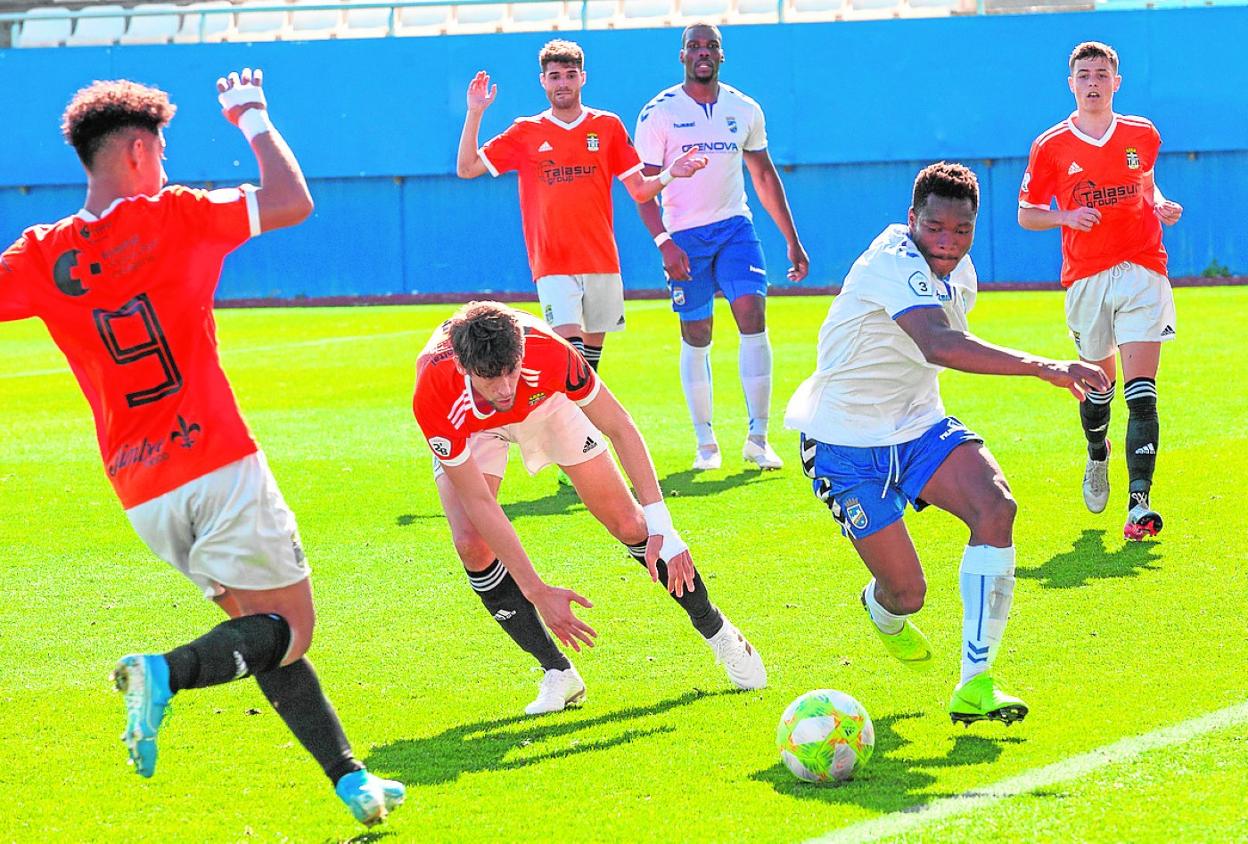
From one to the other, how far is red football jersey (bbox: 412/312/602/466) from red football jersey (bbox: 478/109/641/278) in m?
5.17

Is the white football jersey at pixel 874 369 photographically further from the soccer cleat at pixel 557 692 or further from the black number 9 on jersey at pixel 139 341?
the black number 9 on jersey at pixel 139 341

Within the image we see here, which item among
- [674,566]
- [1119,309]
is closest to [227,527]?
[674,566]

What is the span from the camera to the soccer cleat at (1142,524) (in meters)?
7.97

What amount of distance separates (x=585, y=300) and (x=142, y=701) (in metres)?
6.92

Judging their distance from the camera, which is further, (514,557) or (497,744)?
(497,744)

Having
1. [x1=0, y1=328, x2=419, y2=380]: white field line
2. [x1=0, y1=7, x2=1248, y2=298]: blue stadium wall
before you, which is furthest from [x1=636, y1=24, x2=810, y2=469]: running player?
[x1=0, y1=7, x2=1248, y2=298]: blue stadium wall

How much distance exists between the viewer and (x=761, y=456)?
10.7 metres

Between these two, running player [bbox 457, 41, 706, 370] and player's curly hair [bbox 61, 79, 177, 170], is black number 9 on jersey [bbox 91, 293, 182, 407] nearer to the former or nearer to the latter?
player's curly hair [bbox 61, 79, 177, 170]

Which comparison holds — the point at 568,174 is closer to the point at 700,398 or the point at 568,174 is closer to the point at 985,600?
the point at 700,398

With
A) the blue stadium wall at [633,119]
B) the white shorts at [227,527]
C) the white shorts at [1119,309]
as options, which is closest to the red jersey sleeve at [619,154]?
the white shorts at [1119,309]

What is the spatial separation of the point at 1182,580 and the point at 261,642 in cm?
457

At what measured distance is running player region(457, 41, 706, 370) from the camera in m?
10.5

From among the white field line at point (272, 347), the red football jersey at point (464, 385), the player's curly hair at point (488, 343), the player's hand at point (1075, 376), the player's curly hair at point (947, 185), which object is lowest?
the white field line at point (272, 347)

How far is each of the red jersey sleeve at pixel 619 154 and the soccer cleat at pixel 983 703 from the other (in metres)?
6.12
